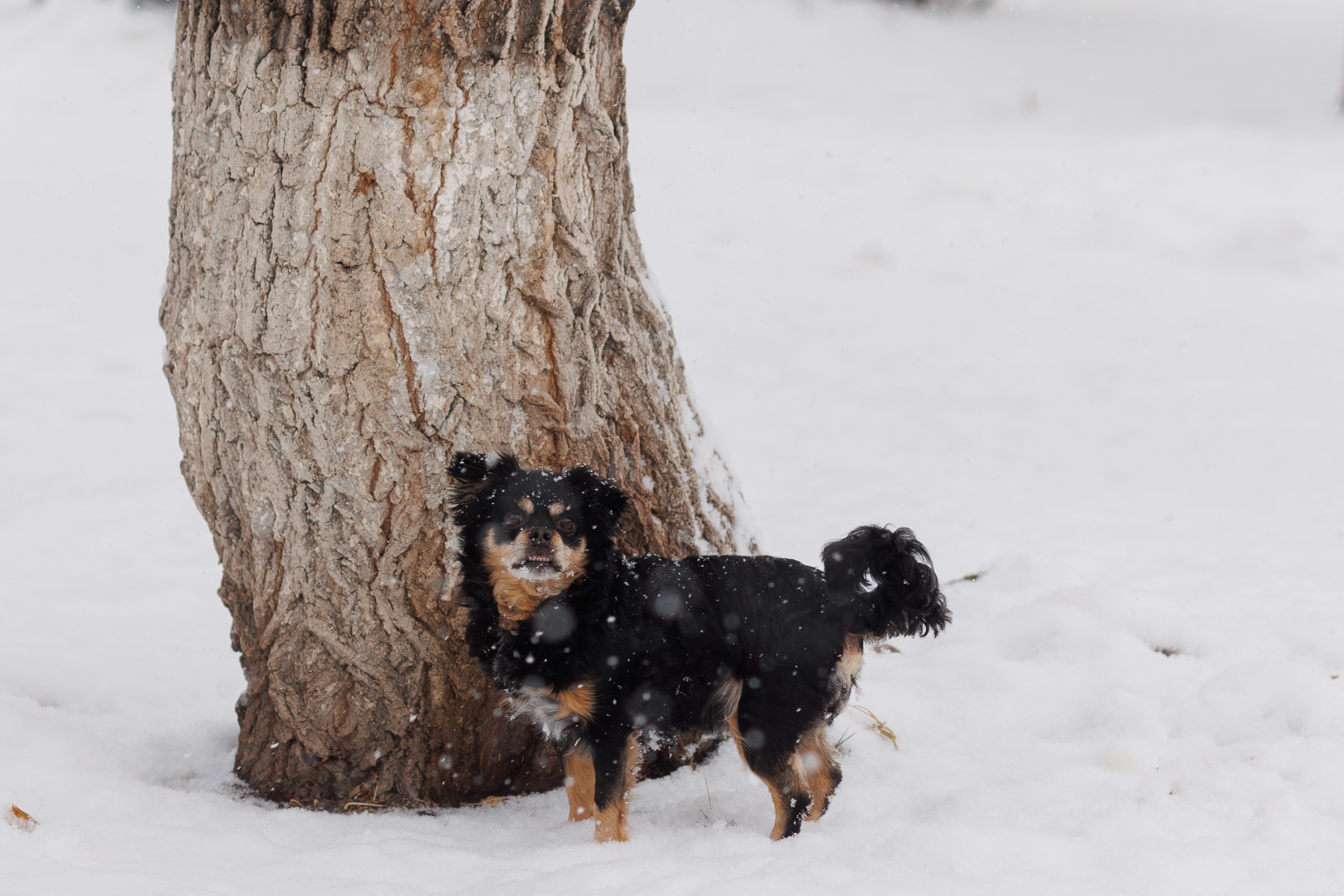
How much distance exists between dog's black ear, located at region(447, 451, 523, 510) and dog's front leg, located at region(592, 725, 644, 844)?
866mm

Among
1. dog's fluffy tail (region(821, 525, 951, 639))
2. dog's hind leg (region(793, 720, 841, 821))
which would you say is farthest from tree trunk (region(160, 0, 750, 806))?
dog's hind leg (region(793, 720, 841, 821))

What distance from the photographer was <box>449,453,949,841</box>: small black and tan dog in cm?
313

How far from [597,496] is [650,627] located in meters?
0.46

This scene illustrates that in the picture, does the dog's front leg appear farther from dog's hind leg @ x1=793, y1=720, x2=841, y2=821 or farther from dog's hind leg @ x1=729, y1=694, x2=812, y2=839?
dog's hind leg @ x1=793, y1=720, x2=841, y2=821

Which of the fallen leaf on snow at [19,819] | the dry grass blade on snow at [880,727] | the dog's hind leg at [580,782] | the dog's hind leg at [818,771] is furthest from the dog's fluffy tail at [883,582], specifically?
the fallen leaf on snow at [19,819]

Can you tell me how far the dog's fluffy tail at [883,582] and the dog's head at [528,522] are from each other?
743 millimetres

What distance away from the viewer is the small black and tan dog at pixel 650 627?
313 cm

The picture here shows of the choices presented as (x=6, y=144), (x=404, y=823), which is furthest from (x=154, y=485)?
(x=6, y=144)

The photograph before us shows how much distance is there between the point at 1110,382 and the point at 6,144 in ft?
45.8

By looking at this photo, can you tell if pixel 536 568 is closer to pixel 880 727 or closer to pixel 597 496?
pixel 597 496

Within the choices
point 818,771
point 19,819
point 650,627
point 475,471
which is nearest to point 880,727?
point 818,771

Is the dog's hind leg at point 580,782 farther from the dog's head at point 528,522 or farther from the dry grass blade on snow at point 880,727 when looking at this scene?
the dry grass blade on snow at point 880,727

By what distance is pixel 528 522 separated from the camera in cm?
313

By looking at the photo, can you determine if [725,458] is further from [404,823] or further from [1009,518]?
[1009,518]
